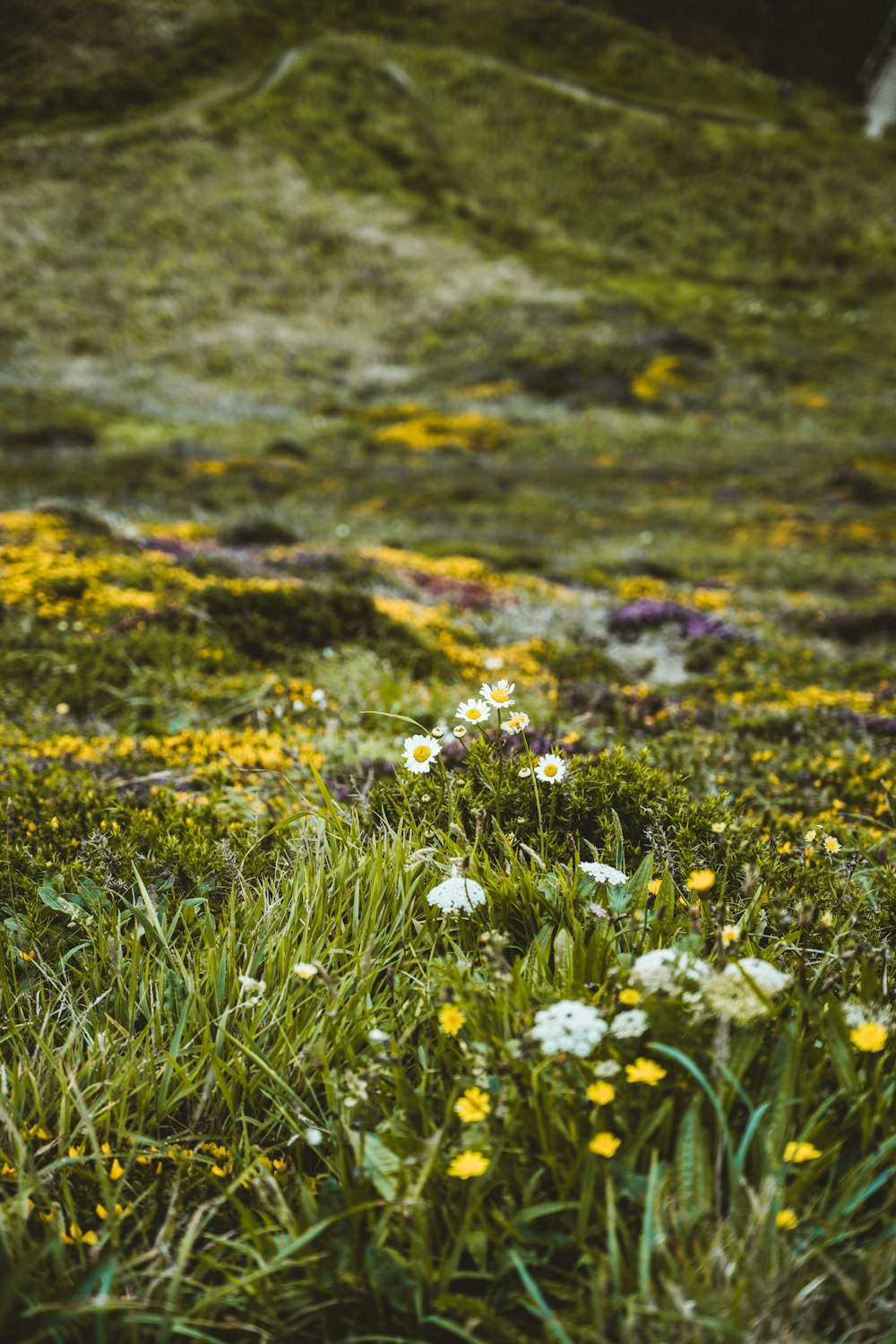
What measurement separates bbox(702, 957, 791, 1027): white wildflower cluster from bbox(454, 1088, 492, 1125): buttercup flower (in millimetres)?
568

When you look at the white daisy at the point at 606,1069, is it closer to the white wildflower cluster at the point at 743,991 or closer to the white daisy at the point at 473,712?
the white wildflower cluster at the point at 743,991

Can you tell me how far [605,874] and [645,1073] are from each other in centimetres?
73

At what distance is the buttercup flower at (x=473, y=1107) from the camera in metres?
1.52

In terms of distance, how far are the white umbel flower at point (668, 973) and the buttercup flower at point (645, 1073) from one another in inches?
6.7

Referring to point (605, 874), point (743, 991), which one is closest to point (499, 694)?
point (605, 874)

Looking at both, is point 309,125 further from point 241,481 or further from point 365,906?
point 365,906

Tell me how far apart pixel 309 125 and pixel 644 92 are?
3663cm

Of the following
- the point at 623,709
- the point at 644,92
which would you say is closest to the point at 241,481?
the point at 623,709

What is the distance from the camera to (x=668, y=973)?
1670mm

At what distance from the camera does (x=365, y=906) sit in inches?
93.8

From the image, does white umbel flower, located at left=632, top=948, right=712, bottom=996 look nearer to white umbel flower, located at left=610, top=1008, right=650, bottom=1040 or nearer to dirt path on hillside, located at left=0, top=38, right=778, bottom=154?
white umbel flower, located at left=610, top=1008, right=650, bottom=1040

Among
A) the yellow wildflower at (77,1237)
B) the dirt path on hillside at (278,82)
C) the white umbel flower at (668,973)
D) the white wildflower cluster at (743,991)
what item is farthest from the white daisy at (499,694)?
the dirt path on hillside at (278,82)

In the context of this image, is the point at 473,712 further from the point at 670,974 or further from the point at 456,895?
the point at 670,974

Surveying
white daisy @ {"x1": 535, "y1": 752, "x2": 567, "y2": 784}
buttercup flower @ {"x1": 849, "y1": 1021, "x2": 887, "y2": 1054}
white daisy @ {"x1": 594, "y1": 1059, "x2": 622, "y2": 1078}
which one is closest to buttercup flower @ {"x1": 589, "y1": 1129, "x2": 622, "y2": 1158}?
white daisy @ {"x1": 594, "y1": 1059, "x2": 622, "y2": 1078}
